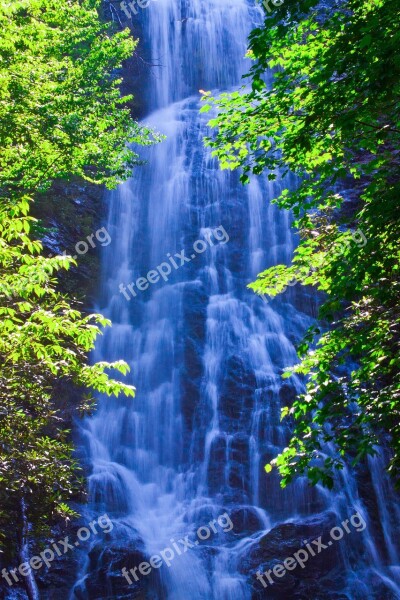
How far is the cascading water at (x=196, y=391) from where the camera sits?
12.1 metres

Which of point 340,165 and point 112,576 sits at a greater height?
point 340,165

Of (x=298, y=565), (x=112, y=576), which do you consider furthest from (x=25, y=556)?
(x=298, y=565)

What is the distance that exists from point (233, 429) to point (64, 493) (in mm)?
9229

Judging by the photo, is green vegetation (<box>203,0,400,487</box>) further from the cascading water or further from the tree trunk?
→ the cascading water

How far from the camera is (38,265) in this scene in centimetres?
504

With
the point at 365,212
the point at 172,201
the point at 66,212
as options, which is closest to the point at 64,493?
the point at 365,212

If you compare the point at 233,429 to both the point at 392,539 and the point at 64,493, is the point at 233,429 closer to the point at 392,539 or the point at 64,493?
the point at 392,539

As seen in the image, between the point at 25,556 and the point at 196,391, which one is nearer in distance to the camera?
the point at 25,556

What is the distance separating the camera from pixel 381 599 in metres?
11.3

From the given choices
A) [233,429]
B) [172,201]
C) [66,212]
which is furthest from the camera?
[172,201]

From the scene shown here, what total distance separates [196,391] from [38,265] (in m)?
12.1

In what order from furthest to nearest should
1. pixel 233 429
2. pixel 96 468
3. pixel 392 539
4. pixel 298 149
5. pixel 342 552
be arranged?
pixel 233 429 → pixel 96 468 → pixel 392 539 → pixel 342 552 → pixel 298 149

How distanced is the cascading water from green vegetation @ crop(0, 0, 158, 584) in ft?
10.1

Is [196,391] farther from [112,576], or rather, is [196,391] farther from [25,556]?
[25,556]
